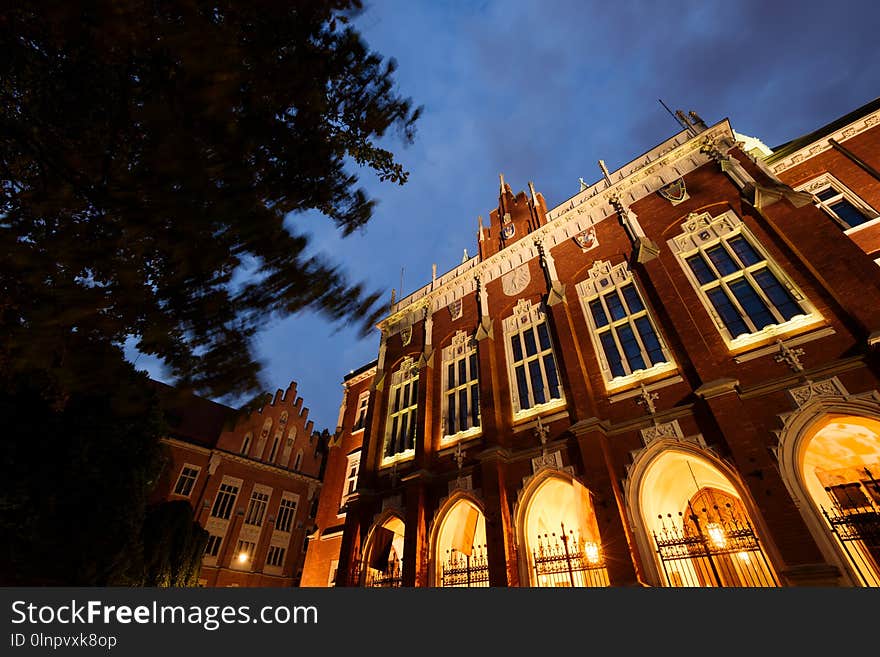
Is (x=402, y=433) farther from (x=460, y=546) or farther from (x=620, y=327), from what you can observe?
(x=620, y=327)

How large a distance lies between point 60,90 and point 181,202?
2317 mm

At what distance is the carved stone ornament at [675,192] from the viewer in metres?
13.8

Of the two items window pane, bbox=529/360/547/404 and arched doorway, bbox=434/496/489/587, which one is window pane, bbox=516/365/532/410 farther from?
arched doorway, bbox=434/496/489/587

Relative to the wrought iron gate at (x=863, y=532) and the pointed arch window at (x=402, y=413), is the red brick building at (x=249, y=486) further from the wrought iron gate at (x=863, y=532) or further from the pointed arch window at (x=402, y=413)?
the wrought iron gate at (x=863, y=532)

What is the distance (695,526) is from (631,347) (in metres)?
5.07

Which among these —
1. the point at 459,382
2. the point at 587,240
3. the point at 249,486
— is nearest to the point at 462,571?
the point at 459,382

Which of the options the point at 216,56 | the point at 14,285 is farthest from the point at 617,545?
the point at 14,285

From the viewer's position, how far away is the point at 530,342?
1541 centimetres

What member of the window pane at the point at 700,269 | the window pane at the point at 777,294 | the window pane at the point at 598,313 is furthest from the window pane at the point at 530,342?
the window pane at the point at 777,294

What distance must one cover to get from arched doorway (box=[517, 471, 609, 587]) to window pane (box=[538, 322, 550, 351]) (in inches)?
184

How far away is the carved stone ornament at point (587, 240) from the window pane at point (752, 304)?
500cm

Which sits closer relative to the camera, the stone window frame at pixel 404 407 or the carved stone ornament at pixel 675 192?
the carved stone ornament at pixel 675 192

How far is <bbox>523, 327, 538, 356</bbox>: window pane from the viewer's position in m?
15.1

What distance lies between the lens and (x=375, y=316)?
7441 mm
